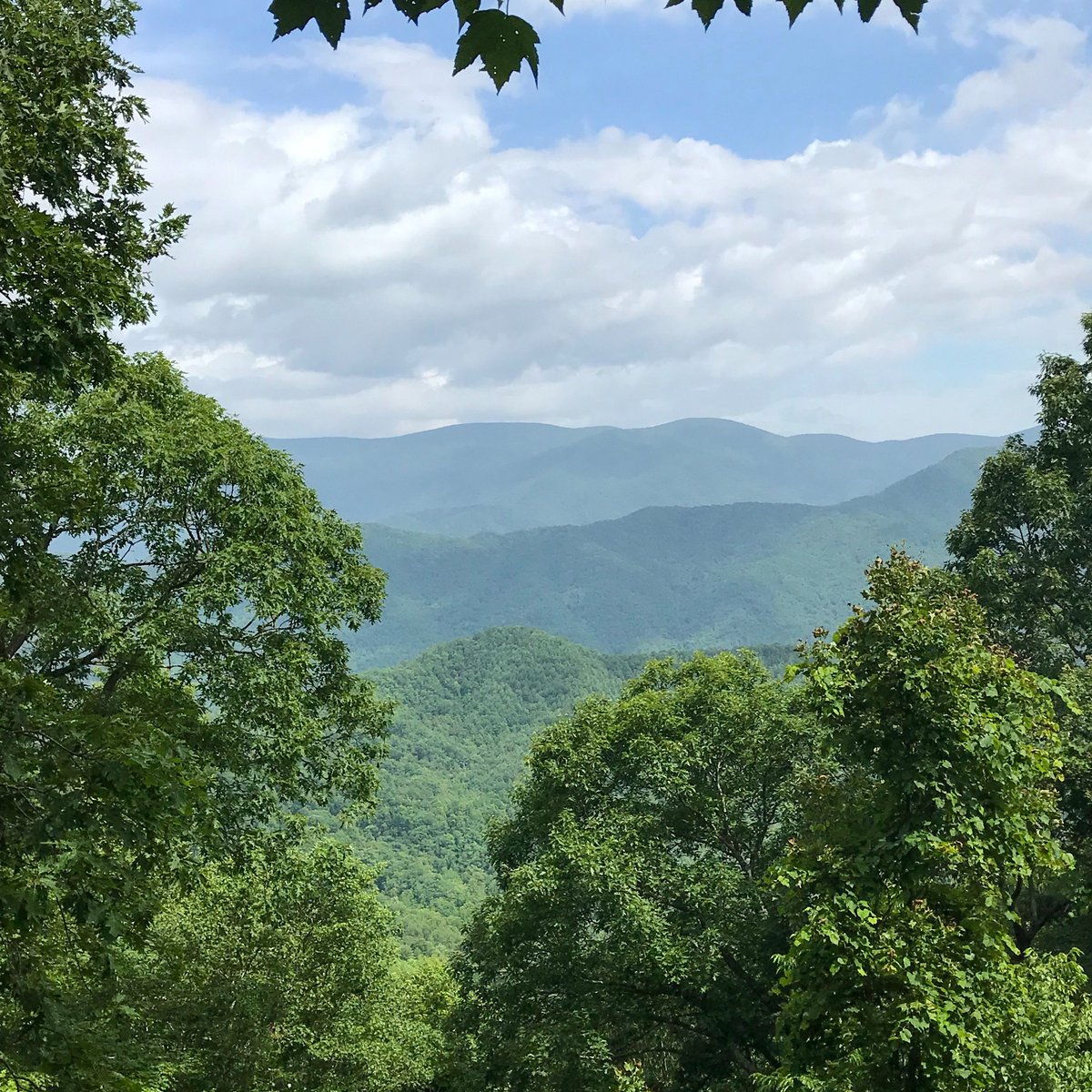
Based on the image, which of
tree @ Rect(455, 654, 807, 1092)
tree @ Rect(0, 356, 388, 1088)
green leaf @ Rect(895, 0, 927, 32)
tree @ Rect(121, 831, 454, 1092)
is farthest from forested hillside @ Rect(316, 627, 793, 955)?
green leaf @ Rect(895, 0, 927, 32)

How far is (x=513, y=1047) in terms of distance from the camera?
52.1 ft

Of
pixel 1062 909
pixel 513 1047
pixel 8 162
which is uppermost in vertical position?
pixel 8 162

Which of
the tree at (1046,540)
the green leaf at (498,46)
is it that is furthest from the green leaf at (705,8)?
the tree at (1046,540)

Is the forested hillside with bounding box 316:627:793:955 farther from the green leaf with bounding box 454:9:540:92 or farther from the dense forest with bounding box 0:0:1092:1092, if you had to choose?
the green leaf with bounding box 454:9:540:92

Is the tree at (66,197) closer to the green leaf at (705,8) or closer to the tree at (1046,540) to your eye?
the green leaf at (705,8)

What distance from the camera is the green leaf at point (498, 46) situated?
250 centimetres

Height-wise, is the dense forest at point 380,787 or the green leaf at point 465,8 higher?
the green leaf at point 465,8

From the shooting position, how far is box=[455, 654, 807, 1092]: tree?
50.0 feet

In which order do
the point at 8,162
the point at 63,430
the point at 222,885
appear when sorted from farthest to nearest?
the point at 222,885, the point at 63,430, the point at 8,162

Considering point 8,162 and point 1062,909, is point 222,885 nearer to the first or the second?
point 8,162

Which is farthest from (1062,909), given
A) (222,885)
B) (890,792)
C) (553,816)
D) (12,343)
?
(12,343)

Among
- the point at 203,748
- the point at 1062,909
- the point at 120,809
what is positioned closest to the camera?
the point at 120,809

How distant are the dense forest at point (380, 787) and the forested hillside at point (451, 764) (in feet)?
186

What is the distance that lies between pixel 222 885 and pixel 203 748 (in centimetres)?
560
